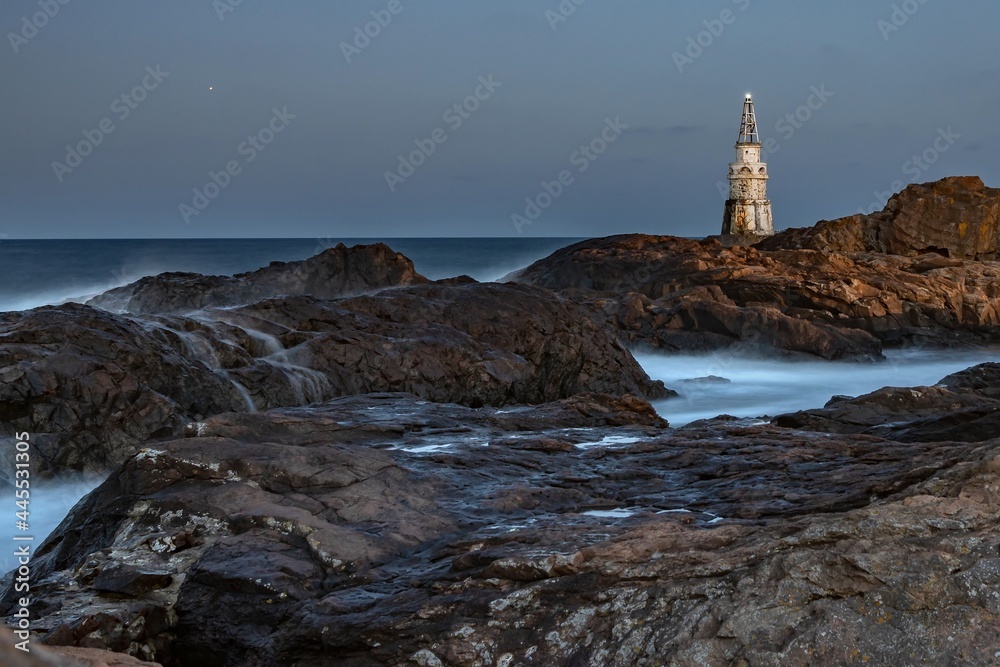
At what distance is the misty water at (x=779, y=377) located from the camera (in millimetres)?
19219

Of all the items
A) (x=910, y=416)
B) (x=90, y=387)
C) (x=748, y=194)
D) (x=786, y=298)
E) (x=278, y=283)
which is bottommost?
(x=910, y=416)

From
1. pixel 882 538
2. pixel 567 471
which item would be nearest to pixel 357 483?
pixel 567 471

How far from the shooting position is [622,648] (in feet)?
12.5

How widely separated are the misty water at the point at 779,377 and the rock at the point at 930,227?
12740mm

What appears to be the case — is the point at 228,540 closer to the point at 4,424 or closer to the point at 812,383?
the point at 4,424

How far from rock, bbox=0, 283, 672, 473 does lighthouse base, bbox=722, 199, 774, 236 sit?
1864 inches

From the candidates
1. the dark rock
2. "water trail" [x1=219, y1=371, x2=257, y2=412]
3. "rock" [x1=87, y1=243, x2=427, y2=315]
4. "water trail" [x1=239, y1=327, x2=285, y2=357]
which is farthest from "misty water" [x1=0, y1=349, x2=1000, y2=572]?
the dark rock

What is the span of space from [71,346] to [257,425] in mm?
5246

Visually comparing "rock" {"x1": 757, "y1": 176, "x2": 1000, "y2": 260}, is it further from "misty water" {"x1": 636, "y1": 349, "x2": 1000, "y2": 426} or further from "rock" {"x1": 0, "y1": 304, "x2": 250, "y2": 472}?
"rock" {"x1": 0, "y1": 304, "x2": 250, "y2": 472}

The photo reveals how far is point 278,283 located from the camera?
21938 millimetres

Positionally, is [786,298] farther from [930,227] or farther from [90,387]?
[90,387]

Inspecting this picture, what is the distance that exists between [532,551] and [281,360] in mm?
9962

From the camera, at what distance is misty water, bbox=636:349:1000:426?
19219mm

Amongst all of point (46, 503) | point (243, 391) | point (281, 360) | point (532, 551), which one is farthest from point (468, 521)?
point (281, 360)
